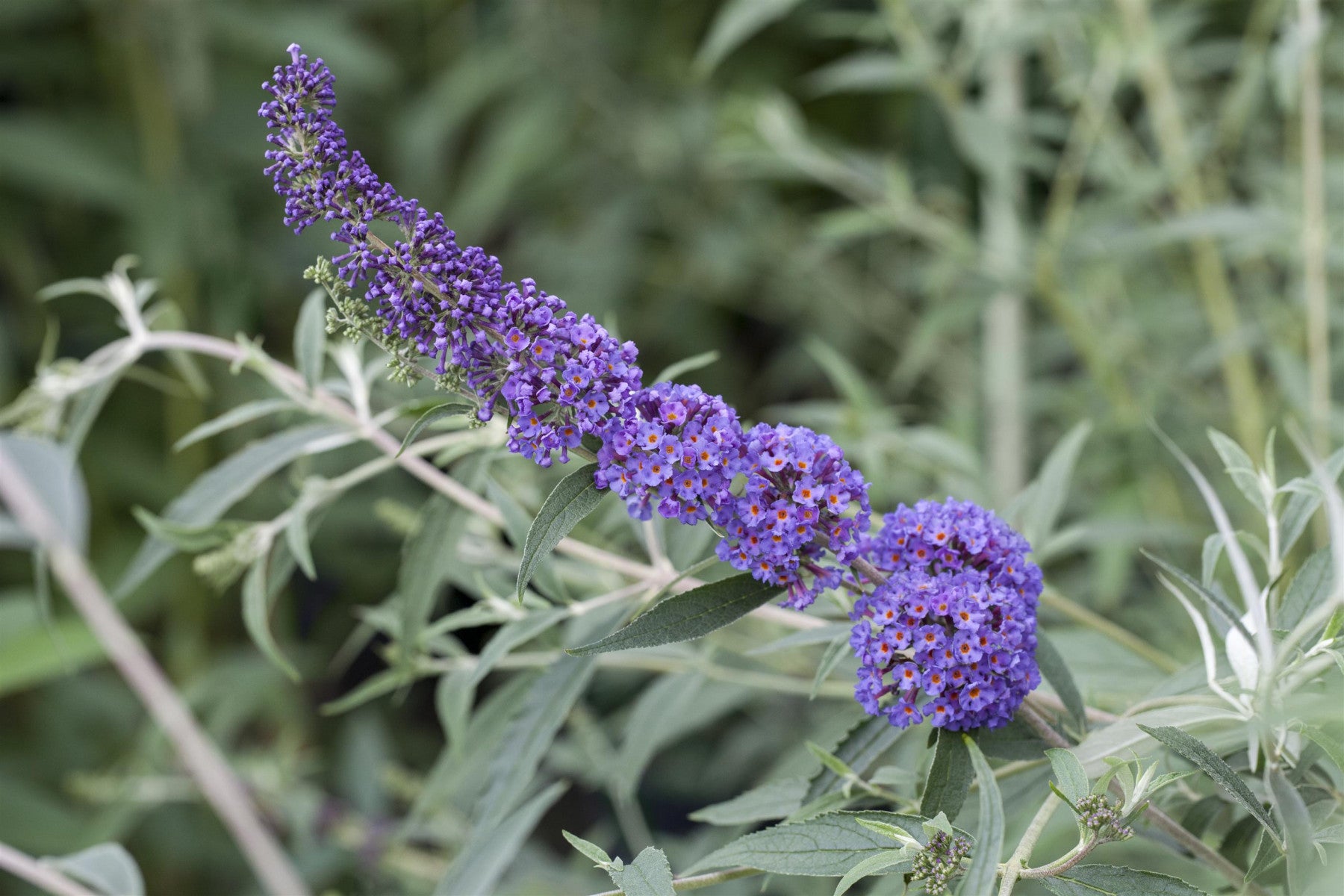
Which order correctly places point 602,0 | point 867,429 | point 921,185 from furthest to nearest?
point 602,0
point 921,185
point 867,429

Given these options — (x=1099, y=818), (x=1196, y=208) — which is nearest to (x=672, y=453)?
(x=1099, y=818)

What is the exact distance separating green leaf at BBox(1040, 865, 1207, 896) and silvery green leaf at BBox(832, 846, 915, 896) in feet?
0.32

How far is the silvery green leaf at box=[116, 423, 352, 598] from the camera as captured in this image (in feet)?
3.49

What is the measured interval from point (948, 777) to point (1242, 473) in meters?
0.34

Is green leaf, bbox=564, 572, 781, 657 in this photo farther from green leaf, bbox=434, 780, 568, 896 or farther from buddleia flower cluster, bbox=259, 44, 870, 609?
green leaf, bbox=434, 780, 568, 896

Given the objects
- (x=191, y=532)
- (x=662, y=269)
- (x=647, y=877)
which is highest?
(x=662, y=269)

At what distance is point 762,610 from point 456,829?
93cm

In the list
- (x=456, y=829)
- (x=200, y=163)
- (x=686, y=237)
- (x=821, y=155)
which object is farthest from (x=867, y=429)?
(x=200, y=163)

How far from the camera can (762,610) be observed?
949 mm

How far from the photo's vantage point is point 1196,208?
6.33ft

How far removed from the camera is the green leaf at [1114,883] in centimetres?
70

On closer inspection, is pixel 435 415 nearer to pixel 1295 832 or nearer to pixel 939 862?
pixel 939 862

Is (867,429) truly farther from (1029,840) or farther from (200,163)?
(200,163)

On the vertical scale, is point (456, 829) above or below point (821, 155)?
below
